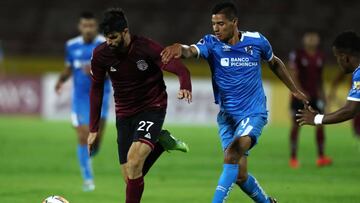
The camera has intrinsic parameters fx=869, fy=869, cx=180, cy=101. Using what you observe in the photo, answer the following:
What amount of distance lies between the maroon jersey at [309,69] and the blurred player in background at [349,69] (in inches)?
292

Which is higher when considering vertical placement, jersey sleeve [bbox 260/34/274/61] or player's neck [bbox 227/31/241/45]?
player's neck [bbox 227/31/241/45]

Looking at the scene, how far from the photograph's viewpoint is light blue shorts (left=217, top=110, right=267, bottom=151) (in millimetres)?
9562

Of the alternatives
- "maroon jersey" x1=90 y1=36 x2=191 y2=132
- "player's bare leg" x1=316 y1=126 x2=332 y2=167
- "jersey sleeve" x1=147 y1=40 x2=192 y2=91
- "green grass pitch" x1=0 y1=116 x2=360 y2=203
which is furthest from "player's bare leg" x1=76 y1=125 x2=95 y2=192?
"player's bare leg" x1=316 y1=126 x2=332 y2=167

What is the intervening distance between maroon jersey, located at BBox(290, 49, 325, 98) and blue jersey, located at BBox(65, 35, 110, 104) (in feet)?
14.3

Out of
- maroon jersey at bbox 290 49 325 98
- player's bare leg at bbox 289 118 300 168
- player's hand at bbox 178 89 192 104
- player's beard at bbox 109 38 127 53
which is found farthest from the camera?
maroon jersey at bbox 290 49 325 98

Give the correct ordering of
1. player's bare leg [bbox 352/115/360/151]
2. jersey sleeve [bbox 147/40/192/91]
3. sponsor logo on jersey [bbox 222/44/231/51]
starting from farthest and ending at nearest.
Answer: player's bare leg [bbox 352/115/360/151] < sponsor logo on jersey [bbox 222/44/231/51] < jersey sleeve [bbox 147/40/192/91]

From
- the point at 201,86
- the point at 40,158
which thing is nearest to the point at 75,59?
the point at 40,158

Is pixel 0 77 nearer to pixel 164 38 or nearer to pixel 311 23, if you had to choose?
pixel 164 38

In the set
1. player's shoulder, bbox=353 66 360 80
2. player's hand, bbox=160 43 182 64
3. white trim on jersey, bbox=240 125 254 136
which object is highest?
player's hand, bbox=160 43 182 64

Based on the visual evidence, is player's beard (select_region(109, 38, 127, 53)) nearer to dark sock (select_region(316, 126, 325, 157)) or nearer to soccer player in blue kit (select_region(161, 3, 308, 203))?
soccer player in blue kit (select_region(161, 3, 308, 203))

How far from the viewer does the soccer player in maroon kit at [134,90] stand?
30.1 feet

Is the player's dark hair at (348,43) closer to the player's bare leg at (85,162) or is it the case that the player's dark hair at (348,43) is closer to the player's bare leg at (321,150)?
the player's bare leg at (85,162)

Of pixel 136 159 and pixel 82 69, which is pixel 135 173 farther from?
pixel 82 69

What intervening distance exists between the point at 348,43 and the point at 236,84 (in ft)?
4.36
